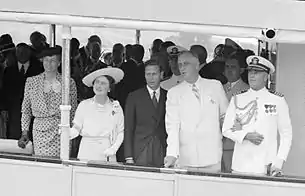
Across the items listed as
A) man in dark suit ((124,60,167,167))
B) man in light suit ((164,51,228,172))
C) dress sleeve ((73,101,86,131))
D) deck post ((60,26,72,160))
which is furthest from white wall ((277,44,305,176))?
deck post ((60,26,72,160))

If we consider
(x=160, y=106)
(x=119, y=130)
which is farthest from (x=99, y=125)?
(x=160, y=106)

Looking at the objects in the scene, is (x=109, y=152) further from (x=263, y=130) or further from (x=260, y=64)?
(x=260, y=64)

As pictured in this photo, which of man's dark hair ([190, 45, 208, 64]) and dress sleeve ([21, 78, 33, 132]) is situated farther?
man's dark hair ([190, 45, 208, 64])

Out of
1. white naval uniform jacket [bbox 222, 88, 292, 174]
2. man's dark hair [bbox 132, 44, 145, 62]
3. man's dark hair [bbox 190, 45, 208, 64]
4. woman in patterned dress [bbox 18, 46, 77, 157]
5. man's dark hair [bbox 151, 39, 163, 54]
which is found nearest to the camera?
white naval uniform jacket [bbox 222, 88, 292, 174]

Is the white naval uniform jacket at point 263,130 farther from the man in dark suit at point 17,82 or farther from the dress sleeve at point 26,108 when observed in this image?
the man in dark suit at point 17,82

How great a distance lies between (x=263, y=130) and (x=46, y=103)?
6.28ft

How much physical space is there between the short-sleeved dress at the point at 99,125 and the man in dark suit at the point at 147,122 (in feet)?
0.29

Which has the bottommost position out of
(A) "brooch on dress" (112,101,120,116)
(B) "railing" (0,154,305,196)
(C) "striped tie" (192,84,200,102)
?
(B) "railing" (0,154,305,196)

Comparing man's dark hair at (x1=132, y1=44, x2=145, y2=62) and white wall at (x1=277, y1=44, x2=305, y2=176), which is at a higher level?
man's dark hair at (x1=132, y1=44, x2=145, y2=62)

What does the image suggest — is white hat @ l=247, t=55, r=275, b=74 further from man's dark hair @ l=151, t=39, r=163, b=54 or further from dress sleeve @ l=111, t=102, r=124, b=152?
man's dark hair @ l=151, t=39, r=163, b=54

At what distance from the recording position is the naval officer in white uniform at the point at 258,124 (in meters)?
5.68

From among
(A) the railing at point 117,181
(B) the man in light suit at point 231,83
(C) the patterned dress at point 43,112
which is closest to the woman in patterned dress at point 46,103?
(C) the patterned dress at point 43,112

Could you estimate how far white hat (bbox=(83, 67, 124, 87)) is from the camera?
6070mm

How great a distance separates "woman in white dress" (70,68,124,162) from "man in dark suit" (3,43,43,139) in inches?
39.1
